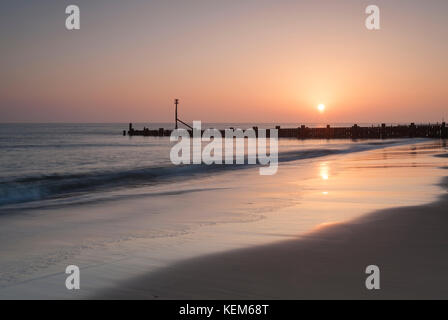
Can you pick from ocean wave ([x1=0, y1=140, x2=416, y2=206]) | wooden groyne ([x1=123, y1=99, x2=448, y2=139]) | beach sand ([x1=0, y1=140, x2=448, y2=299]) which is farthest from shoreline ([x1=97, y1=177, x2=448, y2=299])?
wooden groyne ([x1=123, y1=99, x2=448, y2=139])

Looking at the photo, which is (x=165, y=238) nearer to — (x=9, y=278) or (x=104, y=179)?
(x=9, y=278)

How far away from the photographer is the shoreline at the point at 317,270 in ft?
16.8

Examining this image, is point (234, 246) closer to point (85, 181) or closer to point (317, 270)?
point (317, 270)

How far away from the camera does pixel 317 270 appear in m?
5.87

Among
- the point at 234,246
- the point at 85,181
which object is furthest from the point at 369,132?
the point at 234,246

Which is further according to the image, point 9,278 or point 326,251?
point 326,251

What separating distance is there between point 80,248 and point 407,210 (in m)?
6.55

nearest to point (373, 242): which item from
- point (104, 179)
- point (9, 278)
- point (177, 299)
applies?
point (177, 299)

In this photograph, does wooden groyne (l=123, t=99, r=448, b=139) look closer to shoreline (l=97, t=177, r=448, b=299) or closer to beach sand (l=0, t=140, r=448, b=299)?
beach sand (l=0, t=140, r=448, b=299)

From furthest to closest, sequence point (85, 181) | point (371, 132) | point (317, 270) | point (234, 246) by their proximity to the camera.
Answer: point (371, 132) → point (85, 181) → point (234, 246) → point (317, 270)

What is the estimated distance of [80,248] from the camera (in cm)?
737

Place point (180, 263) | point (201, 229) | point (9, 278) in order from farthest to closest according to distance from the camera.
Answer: point (201, 229) → point (180, 263) → point (9, 278)

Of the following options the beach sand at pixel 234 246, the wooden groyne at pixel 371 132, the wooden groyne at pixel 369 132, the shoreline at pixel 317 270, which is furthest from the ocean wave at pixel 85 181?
the wooden groyne at pixel 371 132
